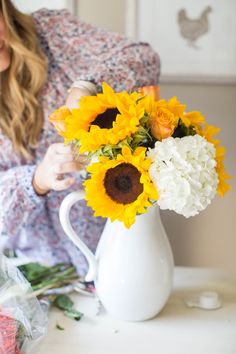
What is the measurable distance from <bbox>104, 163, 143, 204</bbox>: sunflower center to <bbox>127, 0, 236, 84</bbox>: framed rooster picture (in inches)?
19.9

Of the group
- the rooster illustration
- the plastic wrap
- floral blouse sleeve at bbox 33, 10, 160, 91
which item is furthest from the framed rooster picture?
the plastic wrap

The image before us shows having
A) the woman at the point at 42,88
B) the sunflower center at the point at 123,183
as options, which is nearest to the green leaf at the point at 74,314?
the woman at the point at 42,88

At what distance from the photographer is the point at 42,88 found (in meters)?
1.12

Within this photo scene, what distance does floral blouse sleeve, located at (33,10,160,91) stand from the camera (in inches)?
41.8

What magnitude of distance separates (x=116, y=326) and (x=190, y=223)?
444 mm

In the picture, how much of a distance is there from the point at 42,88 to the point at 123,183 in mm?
412

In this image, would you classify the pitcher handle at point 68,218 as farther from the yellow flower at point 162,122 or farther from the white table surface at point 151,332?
the yellow flower at point 162,122

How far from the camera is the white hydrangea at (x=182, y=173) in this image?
30.3 inches

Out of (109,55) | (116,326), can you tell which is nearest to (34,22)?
(109,55)

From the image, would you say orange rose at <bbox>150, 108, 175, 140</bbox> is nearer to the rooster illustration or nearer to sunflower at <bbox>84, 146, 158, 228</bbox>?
sunflower at <bbox>84, 146, 158, 228</bbox>

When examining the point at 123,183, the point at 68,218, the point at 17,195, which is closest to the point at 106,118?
the point at 123,183

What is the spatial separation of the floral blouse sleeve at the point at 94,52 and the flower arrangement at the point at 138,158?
25 cm

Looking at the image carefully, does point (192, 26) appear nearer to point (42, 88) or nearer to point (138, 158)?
point (42, 88)

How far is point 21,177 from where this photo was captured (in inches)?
41.3
